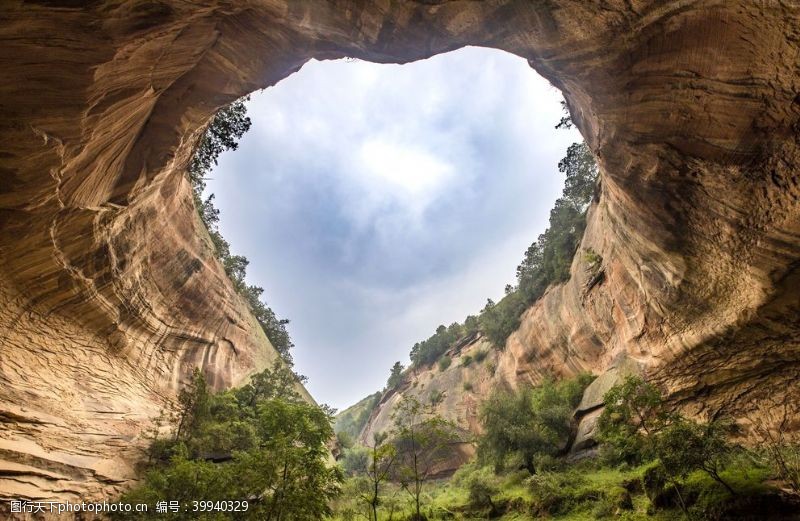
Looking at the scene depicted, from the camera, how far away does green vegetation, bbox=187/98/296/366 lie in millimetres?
14602

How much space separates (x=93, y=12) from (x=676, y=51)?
12.1 metres

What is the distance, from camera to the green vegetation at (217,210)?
14.6 m

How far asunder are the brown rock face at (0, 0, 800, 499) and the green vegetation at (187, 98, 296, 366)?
2.12m

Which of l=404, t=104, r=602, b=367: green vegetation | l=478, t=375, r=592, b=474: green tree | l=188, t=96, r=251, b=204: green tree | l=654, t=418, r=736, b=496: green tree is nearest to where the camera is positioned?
l=654, t=418, r=736, b=496: green tree

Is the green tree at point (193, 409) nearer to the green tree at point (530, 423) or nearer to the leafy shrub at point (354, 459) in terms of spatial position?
the green tree at point (530, 423)

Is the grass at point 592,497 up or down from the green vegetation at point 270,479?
down

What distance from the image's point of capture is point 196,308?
63.4 feet

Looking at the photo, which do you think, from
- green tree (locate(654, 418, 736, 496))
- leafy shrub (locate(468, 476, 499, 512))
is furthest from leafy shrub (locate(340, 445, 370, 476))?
green tree (locate(654, 418, 736, 496))

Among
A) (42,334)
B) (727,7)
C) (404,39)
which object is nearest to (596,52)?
(727,7)

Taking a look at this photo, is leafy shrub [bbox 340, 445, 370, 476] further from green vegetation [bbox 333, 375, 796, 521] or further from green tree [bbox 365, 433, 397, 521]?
green tree [bbox 365, 433, 397, 521]

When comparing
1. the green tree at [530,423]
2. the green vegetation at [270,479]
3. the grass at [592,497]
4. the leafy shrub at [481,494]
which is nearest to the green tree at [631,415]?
the grass at [592,497]

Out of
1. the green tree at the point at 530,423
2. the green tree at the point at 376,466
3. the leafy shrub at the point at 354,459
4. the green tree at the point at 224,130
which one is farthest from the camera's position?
the leafy shrub at the point at 354,459

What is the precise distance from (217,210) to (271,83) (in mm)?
19855

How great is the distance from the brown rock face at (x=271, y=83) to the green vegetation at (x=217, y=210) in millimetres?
2117
